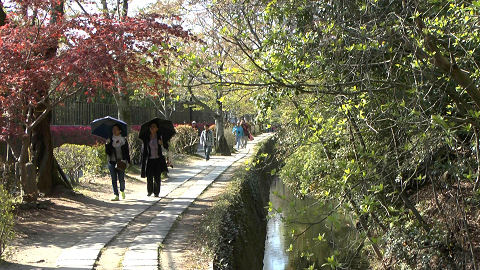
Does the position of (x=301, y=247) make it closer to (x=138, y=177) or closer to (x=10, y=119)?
(x=138, y=177)

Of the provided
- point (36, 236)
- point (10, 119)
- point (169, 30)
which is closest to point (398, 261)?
point (36, 236)

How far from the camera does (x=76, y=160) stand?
1426cm

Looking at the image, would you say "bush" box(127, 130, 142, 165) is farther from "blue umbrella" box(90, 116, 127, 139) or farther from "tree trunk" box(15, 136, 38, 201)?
"tree trunk" box(15, 136, 38, 201)

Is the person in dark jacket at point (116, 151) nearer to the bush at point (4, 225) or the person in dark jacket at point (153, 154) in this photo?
the person in dark jacket at point (153, 154)

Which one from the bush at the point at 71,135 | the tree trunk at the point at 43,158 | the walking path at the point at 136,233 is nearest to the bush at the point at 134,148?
the bush at the point at 71,135

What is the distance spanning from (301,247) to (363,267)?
346 cm

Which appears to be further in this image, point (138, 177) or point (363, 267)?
point (138, 177)

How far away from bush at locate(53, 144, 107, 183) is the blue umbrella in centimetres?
247

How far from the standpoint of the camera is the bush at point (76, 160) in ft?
45.9

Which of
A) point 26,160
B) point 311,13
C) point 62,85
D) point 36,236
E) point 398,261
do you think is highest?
point 311,13

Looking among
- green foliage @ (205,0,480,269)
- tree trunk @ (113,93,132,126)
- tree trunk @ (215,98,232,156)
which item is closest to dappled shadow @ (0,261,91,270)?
green foliage @ (205,0,480,269)

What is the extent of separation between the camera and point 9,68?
9.43 meters

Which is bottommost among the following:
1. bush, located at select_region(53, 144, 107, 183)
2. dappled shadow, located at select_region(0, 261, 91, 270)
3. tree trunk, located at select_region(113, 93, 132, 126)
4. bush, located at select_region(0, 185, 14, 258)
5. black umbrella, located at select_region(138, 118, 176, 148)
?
dappled shadow, located at select_region(0, 261, 91, 270)

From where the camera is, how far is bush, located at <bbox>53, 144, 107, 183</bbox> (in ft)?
45.9
